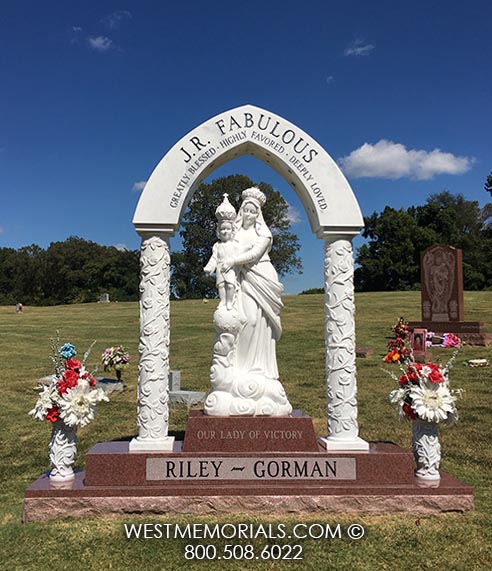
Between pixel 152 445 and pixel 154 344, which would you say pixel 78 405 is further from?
pixel 154 344

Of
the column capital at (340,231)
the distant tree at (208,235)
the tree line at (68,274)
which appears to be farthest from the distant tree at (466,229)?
the column capital at (340,231)

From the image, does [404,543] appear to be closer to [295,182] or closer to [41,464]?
[295,182]

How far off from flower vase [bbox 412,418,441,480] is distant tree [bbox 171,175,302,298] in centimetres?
2288

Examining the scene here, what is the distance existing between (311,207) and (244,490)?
136 inches

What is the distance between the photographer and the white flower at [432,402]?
5.54 meters

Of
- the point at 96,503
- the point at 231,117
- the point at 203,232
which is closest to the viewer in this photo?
the point at 96,503

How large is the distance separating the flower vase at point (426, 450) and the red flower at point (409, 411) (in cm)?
6

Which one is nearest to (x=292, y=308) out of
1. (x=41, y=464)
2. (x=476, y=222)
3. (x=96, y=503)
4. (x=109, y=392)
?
(x=109, y=392)

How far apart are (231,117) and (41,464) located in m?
5.97

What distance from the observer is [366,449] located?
Result: 18.7 ft

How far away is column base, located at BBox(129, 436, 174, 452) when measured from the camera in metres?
5.63

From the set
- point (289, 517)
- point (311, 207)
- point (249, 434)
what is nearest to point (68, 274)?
point (311, 207)

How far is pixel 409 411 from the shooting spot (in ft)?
18.8

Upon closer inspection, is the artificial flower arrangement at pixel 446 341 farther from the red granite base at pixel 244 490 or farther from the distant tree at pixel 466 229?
the distant tree at pixel 466 229
